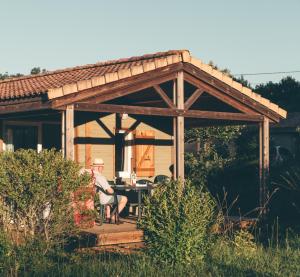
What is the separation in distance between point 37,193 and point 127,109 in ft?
12.3

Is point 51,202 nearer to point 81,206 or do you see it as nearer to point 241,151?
point 81,206

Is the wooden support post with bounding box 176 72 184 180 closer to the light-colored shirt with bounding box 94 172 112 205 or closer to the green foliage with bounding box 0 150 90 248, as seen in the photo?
the light-colored shirt with bounding box 94 172 112 205

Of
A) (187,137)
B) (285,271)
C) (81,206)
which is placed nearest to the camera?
(285,271)

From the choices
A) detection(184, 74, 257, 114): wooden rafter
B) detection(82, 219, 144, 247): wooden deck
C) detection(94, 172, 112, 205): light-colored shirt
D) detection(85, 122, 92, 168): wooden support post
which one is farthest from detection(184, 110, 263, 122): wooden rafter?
detection(85, 122, 92, 168): wooden support post

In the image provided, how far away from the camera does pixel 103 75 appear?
1162 cm

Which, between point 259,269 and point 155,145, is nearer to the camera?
point 259,269

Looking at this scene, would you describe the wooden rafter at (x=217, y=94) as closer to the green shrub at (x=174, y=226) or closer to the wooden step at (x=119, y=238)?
the wooden step at (x=119, y=238)

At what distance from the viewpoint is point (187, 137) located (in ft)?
76.9

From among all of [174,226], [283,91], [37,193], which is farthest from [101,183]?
[283,91]

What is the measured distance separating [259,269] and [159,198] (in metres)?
1.60

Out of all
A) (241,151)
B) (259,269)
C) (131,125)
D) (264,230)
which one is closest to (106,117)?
(131,125)

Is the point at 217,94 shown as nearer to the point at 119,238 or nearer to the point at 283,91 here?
the point at 119,238

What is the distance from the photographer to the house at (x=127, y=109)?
11461 mm

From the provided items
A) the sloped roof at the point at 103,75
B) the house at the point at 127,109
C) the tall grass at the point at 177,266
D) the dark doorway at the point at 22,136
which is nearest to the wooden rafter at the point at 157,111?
the house at the point at 127,109
